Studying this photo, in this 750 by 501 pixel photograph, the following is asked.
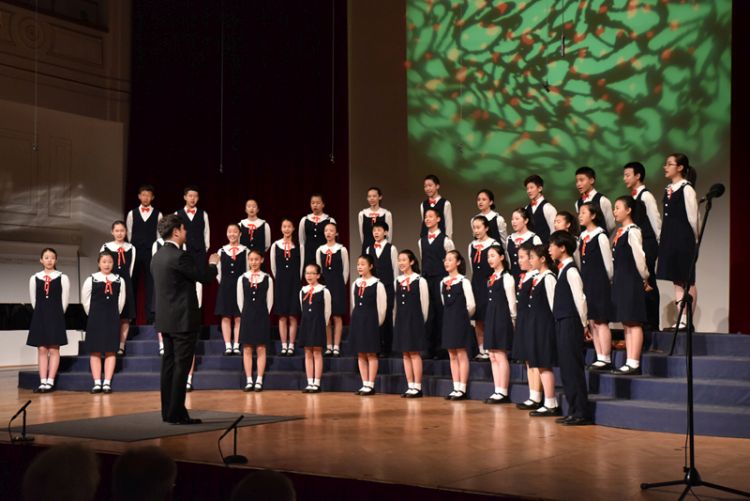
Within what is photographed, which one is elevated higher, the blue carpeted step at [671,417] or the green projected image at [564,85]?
the green projected image at [564,85]

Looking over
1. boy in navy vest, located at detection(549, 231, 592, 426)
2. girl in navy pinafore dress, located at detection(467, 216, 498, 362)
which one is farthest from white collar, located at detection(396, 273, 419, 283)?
boy in navy vest, located at detection(549, 231, 592, 426)

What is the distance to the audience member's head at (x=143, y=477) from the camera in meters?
1.89

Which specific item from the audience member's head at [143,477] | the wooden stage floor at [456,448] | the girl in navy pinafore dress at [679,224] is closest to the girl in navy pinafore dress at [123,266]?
the wooden stage floor at [456,448]

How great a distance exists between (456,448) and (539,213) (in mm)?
2992

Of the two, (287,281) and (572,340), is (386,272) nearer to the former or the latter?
(287,281)

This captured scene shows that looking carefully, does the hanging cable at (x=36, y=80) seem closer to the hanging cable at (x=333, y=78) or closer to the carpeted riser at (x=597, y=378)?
the carpeted riser at (x=597, y=378)

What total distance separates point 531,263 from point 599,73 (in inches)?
114

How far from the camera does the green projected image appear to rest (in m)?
7.63

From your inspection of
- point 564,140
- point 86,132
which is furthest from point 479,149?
point 86,132

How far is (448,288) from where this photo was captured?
22.7ft

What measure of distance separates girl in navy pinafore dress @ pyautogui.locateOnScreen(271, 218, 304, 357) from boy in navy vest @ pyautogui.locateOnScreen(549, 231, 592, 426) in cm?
306

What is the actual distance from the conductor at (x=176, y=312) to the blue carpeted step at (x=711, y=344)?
294 centimetres

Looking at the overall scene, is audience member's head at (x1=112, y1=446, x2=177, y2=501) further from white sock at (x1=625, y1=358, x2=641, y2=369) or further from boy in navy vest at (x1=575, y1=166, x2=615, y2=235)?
boy in navy vest at (x1=575, y1=166, x2=615, y2=235)

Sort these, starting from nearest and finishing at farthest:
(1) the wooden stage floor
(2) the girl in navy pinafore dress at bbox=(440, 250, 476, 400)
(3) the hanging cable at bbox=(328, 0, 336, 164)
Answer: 1. (1) the wooden stage floor
2. (2) the girl in navy pinafore dress at bbox=(440, 250, 476, 400)
3. (3) the hanging cable at bbox=(328, 0, 336, 164)
